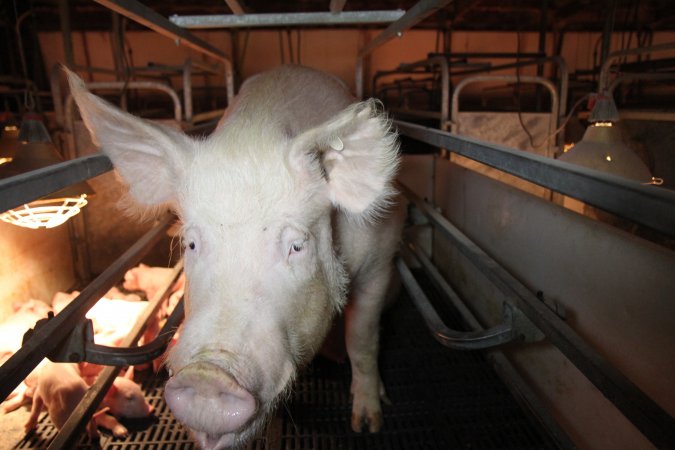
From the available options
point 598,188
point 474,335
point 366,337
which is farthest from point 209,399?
point 366,337

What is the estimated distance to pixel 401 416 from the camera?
2.96 meters

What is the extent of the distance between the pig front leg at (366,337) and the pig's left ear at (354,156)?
81cm

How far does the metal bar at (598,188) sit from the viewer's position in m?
0.96

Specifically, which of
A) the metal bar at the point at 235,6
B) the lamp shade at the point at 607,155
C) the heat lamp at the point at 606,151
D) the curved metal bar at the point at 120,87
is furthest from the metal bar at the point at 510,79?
the curved metal bar at the point at 120,87

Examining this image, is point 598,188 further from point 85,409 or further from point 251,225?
point 85,409

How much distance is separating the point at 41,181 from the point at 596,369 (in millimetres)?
1774

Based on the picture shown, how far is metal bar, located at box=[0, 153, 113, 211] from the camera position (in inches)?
47.9

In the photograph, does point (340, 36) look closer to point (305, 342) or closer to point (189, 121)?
point (189, 121)

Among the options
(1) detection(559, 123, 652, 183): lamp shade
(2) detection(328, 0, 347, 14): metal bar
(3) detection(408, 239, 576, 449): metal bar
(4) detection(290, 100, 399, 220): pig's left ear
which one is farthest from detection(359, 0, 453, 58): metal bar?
(3) detection(408, 239, 576, 449): metal bar

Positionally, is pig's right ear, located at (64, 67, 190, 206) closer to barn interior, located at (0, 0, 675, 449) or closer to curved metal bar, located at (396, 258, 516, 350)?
barn interior, located at (0, 0, 675, 449)

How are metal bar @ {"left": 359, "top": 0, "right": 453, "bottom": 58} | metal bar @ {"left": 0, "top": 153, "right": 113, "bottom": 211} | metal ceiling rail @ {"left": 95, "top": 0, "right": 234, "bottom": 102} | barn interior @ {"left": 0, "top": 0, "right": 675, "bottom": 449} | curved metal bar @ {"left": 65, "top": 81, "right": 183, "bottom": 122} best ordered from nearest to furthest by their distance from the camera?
metal bar @ {"left": 0, "top": 153, "right": 113, "bottom": 211}, barn interior @ {"left": 0, "top": 0, "right": 675, "bottom": 449}, metal ceiling rail @ {"left": 95, "top": 0, "right": 234, "bottom": 102}, metal bar @ {"left": 359, "top": 0, "right": 453, "bottom": 58}, curved metal bar @ {"left": 65, "top": 81, "right": 183, "bottom": 122}

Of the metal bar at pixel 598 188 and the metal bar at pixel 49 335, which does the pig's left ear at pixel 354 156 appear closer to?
the metal bar at pixel 598 188

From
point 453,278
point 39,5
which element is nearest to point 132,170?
point 453,278

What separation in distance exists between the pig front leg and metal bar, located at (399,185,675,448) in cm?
75
